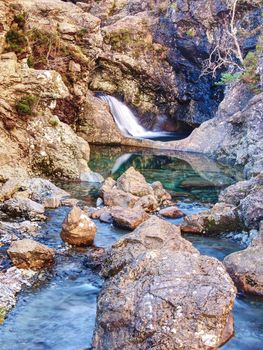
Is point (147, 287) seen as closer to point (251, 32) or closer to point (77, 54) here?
point (77, 54)

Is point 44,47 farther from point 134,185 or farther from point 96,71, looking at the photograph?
point 134,185

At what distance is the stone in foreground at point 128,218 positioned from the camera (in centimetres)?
1138

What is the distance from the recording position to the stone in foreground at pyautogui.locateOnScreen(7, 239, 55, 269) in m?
8.51

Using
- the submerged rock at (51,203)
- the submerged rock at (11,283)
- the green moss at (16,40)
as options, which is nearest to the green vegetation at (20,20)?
the green moss at (16,40)

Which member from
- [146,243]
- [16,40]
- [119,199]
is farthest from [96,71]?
[146,243]

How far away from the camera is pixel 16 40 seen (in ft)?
58.5

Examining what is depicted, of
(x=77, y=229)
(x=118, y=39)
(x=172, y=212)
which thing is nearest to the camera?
(x=77, y=229)

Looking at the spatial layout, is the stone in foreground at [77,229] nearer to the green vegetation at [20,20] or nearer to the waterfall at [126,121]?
the green vegetation at [20,20]

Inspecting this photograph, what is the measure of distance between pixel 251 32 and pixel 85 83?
36.4 ft

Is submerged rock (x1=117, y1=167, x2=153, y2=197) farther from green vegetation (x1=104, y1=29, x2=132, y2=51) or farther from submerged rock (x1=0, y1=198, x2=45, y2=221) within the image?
green vegetation (x1=104, y1=29, x2=132, y2=51)

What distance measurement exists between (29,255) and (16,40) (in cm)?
1179

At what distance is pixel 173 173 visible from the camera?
20.5 m

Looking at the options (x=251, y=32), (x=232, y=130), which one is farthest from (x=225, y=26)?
(x=232, y=130)

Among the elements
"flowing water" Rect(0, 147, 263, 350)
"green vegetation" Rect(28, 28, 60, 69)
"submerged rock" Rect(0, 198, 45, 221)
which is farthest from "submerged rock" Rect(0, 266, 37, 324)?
"green vegetation" Rect(28, 28, 60, 69)
